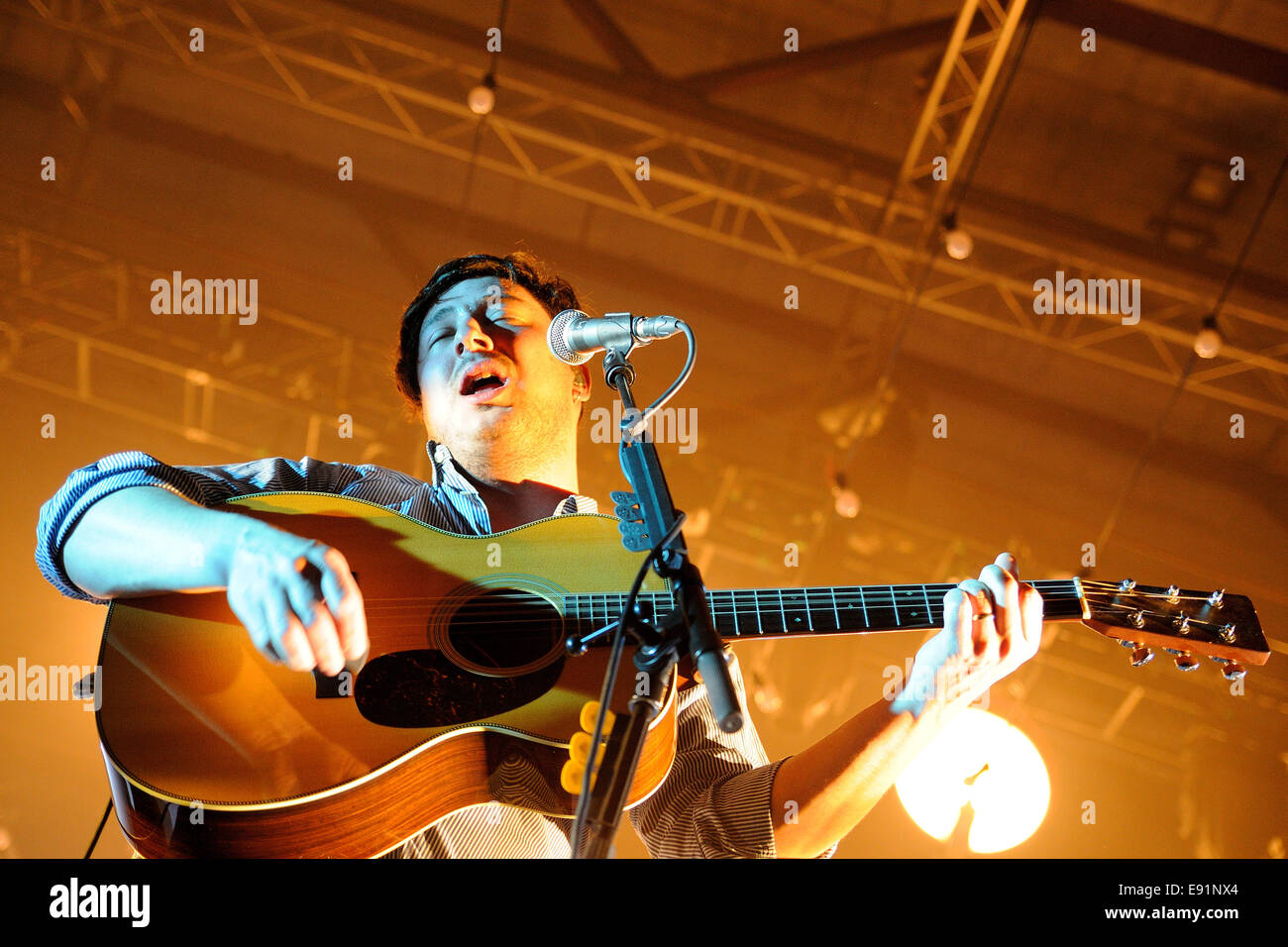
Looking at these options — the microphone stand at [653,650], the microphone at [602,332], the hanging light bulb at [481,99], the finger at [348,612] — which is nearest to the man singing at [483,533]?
the finger at [348,612]

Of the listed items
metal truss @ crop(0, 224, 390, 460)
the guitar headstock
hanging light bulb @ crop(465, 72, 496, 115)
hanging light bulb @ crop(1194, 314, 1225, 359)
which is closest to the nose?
the guitar headstock

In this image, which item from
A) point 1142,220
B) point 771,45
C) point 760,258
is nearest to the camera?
point 771,45

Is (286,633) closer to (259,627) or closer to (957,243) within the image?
(259,627)

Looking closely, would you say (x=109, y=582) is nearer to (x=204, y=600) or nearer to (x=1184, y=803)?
(x=204, y=600)

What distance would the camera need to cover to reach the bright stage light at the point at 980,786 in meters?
8.17

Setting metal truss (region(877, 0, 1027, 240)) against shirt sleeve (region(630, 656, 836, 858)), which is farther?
metal truss (region(877, 0, 1027, 240))

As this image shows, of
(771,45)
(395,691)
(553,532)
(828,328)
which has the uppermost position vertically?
(771,45)

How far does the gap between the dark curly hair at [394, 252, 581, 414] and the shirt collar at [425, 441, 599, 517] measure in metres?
0.53

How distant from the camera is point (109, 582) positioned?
2070 millimetres

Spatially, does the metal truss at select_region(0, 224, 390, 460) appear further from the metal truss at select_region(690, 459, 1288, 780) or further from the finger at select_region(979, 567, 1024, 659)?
the finger at select_region(979, 567, 1024, 659)

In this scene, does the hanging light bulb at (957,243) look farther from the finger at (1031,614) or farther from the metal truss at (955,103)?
the finger at (1031,614)

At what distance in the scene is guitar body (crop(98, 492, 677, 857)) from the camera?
6.15ft
